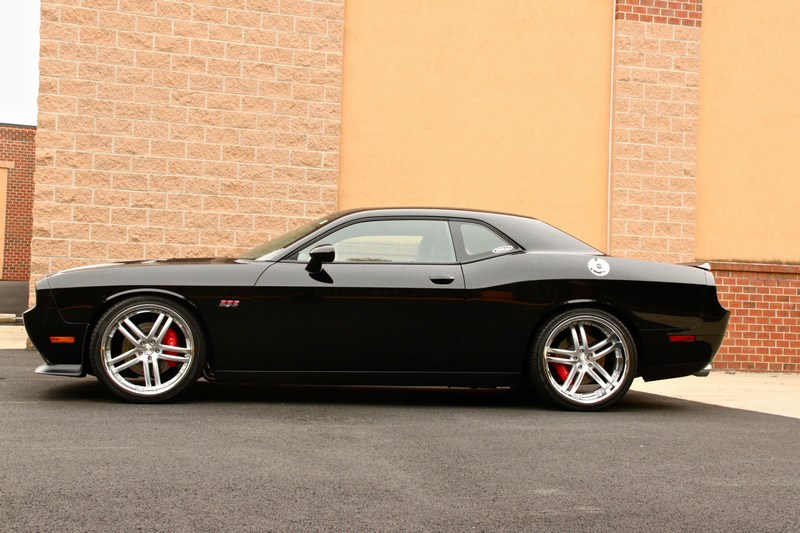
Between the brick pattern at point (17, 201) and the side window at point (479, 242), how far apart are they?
26.7 m

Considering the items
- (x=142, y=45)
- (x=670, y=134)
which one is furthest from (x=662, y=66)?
(x=142, y=45)

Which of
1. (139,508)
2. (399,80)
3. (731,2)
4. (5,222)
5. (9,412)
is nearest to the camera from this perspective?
(139,508)

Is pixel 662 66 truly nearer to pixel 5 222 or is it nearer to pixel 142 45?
pixel 142 45

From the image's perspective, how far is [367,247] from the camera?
601 cm

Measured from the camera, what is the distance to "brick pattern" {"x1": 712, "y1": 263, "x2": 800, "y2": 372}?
10.6 metres

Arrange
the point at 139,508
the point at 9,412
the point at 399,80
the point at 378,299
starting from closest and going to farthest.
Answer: the point at 139,508 → the point at 9,412 → the point at 378,299 → the point at 399,80

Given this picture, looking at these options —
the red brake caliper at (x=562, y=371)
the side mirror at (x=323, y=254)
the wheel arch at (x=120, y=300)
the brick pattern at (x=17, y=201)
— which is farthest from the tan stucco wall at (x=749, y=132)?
the brick pattern at (x=17, y=201)

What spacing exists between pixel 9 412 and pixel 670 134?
853 centimetres

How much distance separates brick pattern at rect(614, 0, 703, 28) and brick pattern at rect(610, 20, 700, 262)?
0.09 metres

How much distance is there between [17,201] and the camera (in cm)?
2944

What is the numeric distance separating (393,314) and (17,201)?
27.3 metres

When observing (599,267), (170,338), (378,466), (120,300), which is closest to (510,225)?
(599,267)

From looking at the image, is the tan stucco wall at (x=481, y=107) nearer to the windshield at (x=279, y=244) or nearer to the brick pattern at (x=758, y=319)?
the brick pattern at (x=758, y=319)

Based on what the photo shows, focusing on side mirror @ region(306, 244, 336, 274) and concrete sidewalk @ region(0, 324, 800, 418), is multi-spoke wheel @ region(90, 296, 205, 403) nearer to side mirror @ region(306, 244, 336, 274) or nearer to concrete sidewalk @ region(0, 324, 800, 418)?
side mirror @ region(306, 244, 336, 274)
